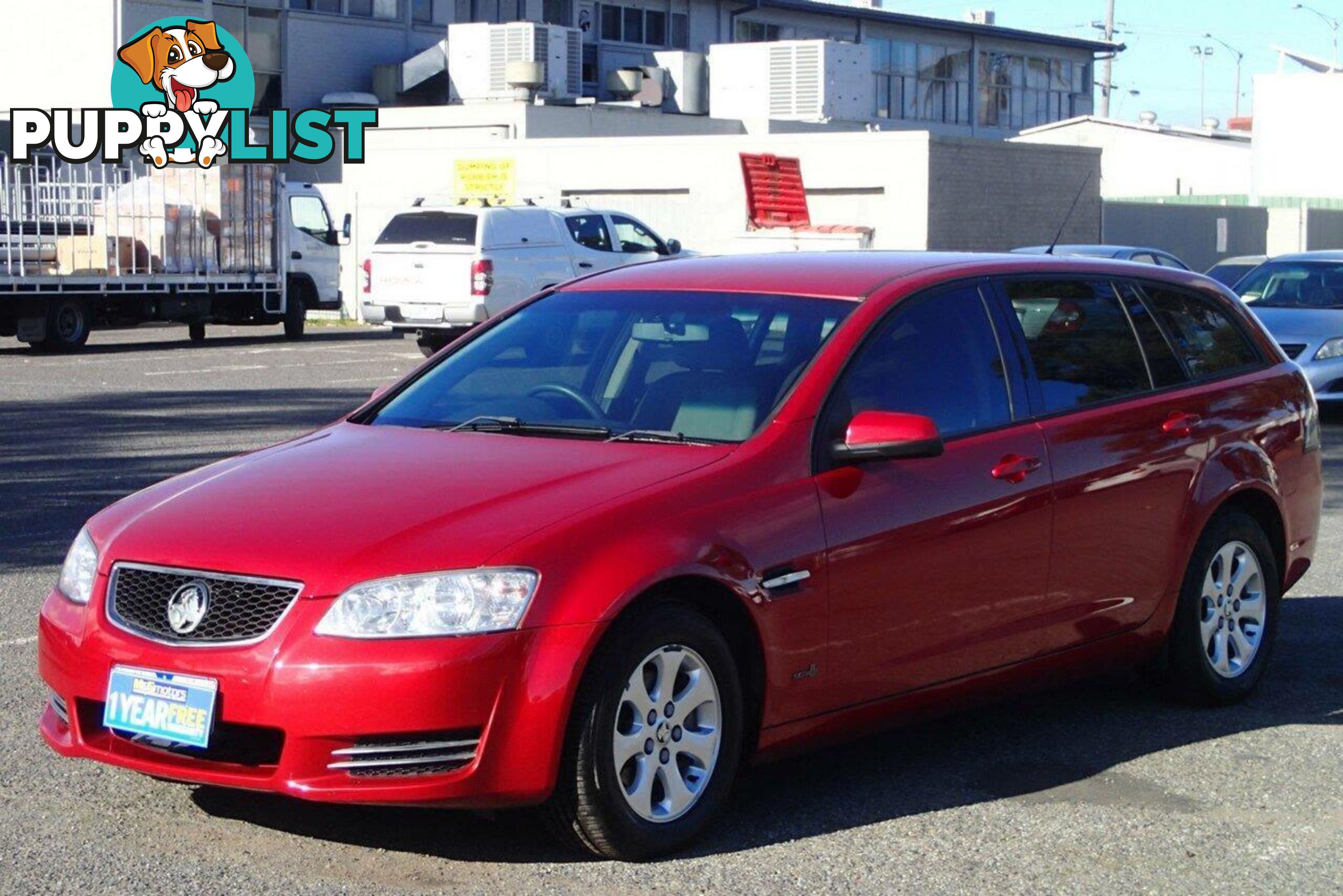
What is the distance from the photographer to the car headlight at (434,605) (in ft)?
15.1

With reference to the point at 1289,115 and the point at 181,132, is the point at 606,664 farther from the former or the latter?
the point at 1289,115

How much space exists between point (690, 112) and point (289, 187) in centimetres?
2027

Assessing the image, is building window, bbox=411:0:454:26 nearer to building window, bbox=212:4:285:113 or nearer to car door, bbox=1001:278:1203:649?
building window, bbox=212:4:285:113

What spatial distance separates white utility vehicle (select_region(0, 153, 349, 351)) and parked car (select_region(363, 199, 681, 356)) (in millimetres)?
3874

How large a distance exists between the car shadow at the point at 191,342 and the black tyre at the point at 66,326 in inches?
5.2

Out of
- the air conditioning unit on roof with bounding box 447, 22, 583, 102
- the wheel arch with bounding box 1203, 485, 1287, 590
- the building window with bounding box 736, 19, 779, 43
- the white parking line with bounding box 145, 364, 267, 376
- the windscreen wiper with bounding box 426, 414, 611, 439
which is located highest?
the building window with bounding box 736, 19, 779, 43

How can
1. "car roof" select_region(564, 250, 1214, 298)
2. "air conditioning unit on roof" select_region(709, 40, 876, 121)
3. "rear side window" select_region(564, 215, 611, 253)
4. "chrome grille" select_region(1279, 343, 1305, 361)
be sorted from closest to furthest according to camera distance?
1. "car roof" select_region(564, 250, 1214, 298)
2. "chrome grille" select_region(1279, 343, 1305, 361)
3. "rear side window" select_region(564, 215, 611, 253)
4. "air conditioning unit on roof" select_region(709, 40, 876, 121)

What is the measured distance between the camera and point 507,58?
42906 mm

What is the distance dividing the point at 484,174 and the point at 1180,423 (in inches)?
1240

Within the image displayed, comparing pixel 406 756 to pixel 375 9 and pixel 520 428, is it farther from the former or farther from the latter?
pixel 375 9

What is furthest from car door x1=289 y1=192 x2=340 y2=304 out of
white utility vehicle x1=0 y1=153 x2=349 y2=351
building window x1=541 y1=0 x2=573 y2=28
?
building window x1=541 y1=0 x2=573 y2=28

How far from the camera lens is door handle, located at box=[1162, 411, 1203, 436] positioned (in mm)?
6605

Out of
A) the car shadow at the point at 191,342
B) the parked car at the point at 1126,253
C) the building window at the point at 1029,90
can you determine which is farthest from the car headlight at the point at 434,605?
the building window at the point at 1029,90

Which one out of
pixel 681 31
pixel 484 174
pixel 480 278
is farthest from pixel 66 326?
pixel 681 31
